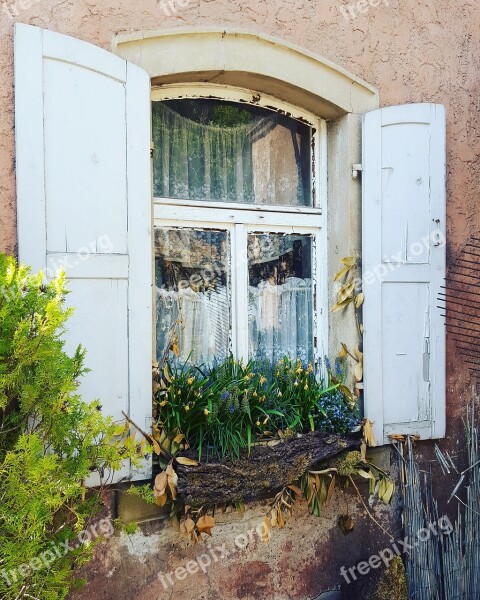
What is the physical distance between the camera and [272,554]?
3.47 m

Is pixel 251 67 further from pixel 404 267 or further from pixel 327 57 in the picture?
pixel 404 267

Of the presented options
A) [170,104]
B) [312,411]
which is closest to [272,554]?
[312,411]

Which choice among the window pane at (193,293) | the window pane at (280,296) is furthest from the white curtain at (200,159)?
the window pane at (280,296)

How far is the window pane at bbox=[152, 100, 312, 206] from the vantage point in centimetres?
345

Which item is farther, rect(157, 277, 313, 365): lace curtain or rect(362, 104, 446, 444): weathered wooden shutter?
rect(362, 104, 446, 444): weathered wooden shutter

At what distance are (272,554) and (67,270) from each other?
6.15 ft

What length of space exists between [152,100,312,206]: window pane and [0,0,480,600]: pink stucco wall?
0.45 m

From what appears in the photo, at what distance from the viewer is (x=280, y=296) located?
375 cm

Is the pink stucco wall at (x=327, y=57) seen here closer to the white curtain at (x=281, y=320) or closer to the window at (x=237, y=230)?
the window at (x=237, y=230)

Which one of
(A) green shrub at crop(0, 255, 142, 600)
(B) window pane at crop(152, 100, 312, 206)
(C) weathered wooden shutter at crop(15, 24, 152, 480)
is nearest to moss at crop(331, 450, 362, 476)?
(C) weathered wooden shutter at crop(15, 24, 152, 480)

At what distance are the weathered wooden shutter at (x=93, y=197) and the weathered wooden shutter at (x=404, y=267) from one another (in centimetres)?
131

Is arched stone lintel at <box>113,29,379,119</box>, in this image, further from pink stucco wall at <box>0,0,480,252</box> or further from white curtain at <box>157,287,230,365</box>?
white curtain at <box>157,287,230,365</box>

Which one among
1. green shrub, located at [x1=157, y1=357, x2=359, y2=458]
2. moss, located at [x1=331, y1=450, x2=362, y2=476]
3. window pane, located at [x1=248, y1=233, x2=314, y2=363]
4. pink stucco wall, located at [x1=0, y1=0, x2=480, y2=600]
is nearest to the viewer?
pink stucco wall, located at [x1=0, y1=0, x2=480, y2=600]

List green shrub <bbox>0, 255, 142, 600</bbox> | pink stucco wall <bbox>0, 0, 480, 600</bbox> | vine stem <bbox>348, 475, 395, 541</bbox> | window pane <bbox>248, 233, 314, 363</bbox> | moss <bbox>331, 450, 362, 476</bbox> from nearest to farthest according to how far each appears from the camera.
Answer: green shrub <bbox>0, 255, 142, 600</bbox>
pink stucco wall <bbox>0, 0, 480, 600</bbox>
moss <bbox>331, 450, 362, 476</bbox>
vine stem <bbox>348, 475, 395, 541</bbox>
window pane <bbox>248, 233, 314, 363</bbox>
